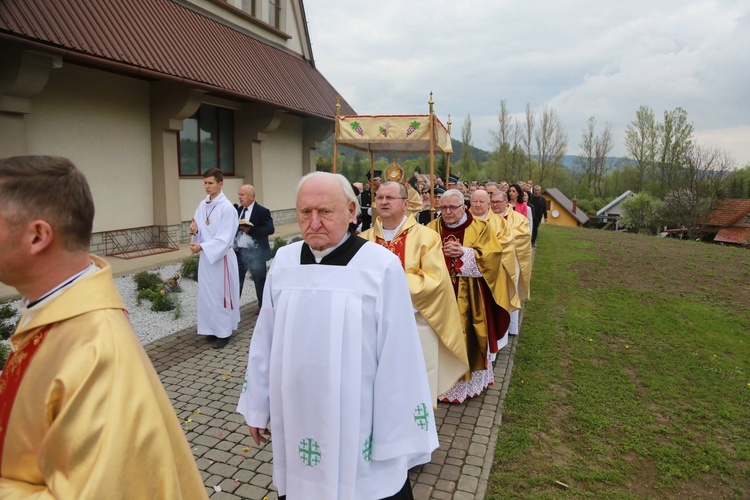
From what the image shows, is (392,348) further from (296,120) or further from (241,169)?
(296,120)

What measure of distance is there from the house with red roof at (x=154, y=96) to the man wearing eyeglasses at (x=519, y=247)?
7.04 metres

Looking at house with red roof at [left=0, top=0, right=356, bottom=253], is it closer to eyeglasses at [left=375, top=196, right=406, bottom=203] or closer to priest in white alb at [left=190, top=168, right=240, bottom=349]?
priest in white alb at [left=190, top=168, right=240, bottom=349]

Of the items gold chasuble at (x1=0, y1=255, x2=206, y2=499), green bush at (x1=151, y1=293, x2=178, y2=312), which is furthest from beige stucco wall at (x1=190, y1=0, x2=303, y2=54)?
gold chasuble at (x1=0, y1=255, x2=206, y2=499)

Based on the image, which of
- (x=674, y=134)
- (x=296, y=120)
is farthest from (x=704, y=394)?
(x=674, y=134)

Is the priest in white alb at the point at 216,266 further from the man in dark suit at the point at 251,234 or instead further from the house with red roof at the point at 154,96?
the house with red roof at the point at 154,96

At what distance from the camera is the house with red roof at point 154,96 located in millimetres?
8391

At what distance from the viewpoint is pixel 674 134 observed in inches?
1877

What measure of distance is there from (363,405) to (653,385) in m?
4.64

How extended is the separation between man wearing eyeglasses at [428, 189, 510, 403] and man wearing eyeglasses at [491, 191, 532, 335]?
75.8 inches

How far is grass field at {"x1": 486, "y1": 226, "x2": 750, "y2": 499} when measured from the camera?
392 centimetres

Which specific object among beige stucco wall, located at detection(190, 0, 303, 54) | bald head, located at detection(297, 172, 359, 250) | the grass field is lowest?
the grass field

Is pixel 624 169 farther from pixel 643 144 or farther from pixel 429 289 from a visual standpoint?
pixel 429 289

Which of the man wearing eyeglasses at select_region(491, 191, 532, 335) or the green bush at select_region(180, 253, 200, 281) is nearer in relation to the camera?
the man wearing eyeglasses at select_region(491, 191, 532, 335)

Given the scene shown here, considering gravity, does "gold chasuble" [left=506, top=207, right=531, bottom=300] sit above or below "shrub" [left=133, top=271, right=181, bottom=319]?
above
